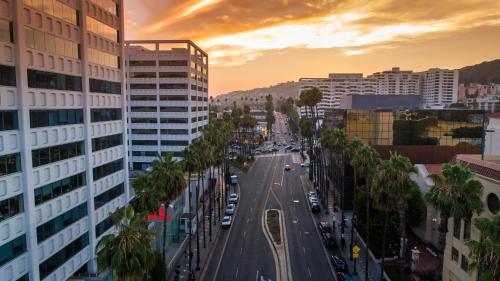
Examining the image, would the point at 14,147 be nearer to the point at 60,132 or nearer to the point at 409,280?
the point at 60,132

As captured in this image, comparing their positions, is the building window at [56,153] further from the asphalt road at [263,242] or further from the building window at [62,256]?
→ the asphalt road at [263,242]

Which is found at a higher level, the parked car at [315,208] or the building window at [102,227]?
the building window at [102,227]

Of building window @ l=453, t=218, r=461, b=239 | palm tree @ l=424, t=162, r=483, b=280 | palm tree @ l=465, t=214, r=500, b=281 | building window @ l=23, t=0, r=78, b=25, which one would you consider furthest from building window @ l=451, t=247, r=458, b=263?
building window @ l=23, t=0, r=78, b=25

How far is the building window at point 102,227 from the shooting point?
120 ft

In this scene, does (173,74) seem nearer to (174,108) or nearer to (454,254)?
(174,108)

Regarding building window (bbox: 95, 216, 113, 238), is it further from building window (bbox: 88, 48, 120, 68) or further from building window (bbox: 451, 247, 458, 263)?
building window (bbox: 451, 247, 458, 263)

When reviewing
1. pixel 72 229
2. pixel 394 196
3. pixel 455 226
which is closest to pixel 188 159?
pixel 72 229

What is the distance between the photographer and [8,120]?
80.7 ft

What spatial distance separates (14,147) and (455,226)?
37918 mm

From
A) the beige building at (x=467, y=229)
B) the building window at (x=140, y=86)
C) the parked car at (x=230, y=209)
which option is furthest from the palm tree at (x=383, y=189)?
the building window at (x=140, y=86)

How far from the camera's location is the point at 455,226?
33562 millimetres

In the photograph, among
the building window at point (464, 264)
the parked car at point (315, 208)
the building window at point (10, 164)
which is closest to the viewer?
the building window at point (10, 164)

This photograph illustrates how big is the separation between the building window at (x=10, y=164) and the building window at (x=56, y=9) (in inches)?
447

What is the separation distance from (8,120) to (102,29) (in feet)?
54.9
